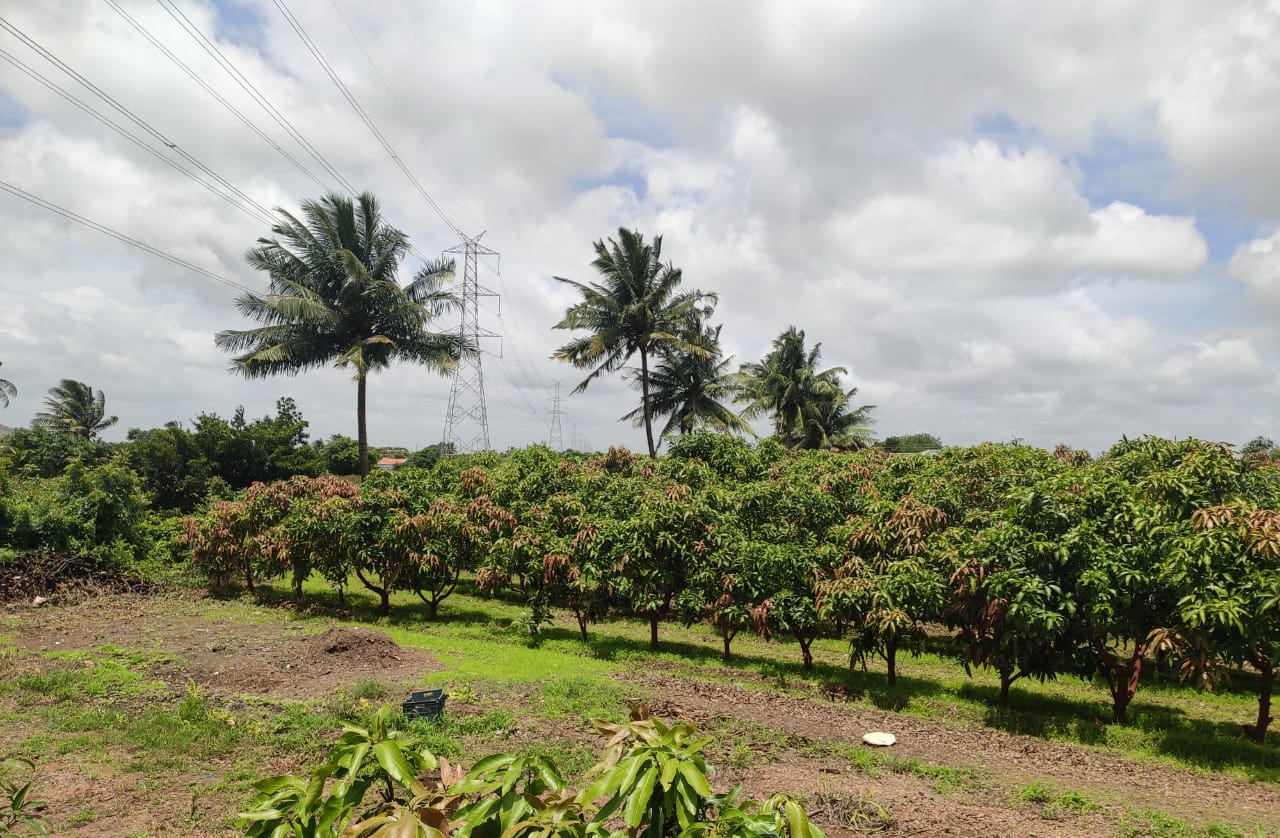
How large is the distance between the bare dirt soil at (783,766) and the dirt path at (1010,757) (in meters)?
0.02

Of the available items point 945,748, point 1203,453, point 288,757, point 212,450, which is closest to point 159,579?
point 212,450

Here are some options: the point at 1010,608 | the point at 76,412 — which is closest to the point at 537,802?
the point at 1010,608

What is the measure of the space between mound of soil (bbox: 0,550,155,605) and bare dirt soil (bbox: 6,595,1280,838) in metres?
3.19

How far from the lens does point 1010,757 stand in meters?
7.63

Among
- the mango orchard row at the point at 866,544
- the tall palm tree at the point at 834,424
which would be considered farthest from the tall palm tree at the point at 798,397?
the mango orchard row at the point at 866,544

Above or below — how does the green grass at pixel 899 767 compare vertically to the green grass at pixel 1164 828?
below

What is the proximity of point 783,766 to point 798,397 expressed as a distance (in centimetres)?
2561

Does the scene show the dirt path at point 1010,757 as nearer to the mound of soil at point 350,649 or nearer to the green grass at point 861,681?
the green grass at point 861,681

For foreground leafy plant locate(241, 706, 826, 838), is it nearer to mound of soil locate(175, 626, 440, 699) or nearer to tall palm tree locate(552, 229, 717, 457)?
mound of soil locate(175, 626, 440, 699)

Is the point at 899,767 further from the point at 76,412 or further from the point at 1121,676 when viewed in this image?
the point at 76,412

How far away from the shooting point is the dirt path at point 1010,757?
640 cm

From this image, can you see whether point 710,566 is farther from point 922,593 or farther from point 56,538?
point 56,538

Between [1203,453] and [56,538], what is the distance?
22.3 m

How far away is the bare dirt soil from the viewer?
5582 millimetres
